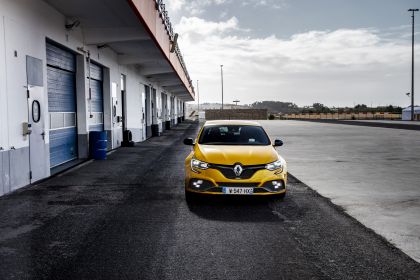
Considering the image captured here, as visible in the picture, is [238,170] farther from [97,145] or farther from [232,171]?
[97,145]

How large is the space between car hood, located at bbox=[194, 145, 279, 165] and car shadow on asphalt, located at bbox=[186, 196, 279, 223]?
0.76 m

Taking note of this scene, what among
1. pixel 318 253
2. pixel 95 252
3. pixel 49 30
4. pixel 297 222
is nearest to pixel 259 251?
pixel 318 253

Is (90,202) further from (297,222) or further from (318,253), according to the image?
(318,253)

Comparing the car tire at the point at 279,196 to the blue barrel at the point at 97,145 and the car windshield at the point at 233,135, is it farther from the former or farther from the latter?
the blue barrel at the point at 97,145

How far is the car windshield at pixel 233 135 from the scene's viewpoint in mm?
8391

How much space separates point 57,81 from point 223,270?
9.88 metres

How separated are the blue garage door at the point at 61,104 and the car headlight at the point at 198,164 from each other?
593cm

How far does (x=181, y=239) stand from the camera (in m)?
5.40

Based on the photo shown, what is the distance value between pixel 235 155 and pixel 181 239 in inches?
90.9

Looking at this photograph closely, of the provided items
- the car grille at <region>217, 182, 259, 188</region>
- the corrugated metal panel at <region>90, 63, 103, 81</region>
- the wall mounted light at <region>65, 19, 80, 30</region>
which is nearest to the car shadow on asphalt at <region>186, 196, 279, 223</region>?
the car grille at <region>217, 182, 259, 188</region>

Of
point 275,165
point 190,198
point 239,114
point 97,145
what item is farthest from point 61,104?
point 239,114

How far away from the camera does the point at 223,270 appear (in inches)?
170

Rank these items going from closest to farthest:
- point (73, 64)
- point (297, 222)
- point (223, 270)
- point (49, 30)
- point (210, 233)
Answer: point (223, 270)
point (210, 233)
point (297, 222)
point (49, 30)
point (73, 64)

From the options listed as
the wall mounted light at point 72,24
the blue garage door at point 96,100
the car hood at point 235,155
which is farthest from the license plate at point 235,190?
the blue garage door at point 96,100
